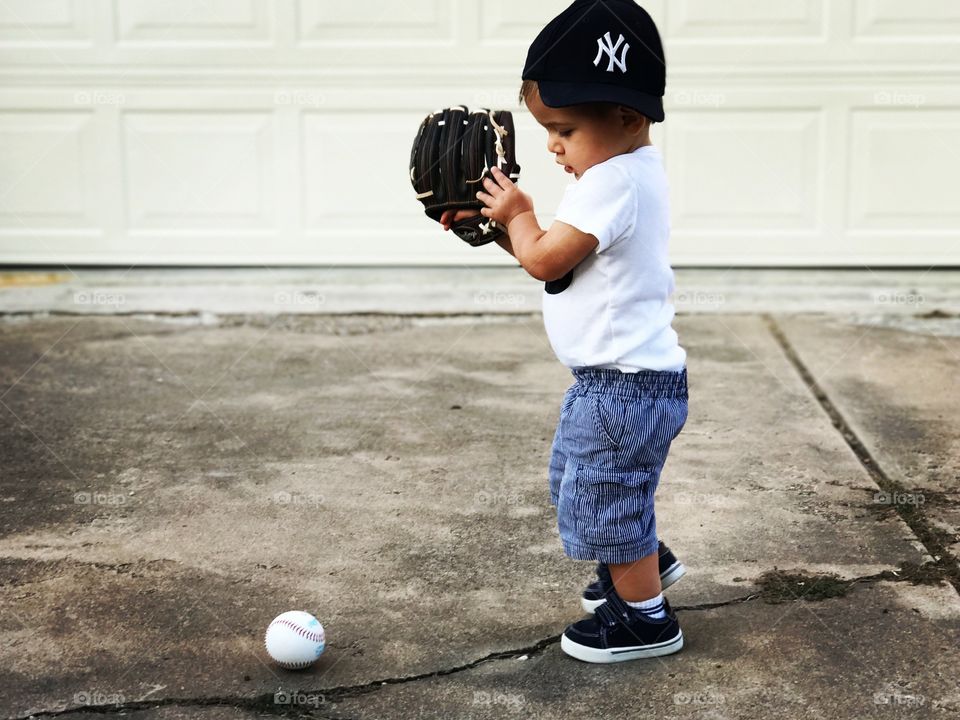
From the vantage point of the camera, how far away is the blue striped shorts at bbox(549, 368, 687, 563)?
2949mm

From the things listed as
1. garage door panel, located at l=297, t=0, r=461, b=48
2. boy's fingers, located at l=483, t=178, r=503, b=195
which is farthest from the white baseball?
garage door panel, located at l=297, t=0, r=461, b=48

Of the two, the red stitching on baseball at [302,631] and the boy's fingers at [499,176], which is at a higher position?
the boy's fingers at [499,176]

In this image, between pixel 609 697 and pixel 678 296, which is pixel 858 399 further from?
pixel 609 697

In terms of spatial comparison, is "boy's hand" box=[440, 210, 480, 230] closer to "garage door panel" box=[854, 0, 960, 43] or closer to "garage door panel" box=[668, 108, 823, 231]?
"garage door panel" box=[668, 108, 823, 231]

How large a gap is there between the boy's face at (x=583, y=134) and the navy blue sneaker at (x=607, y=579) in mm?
1014

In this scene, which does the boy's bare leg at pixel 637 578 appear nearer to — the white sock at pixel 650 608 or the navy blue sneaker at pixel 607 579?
the white sock at pixel 650 608

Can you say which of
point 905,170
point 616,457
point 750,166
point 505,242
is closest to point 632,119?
point 505,242

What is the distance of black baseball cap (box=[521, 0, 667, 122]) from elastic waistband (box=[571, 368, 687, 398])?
590 millimetres

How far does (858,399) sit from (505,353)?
1675mm

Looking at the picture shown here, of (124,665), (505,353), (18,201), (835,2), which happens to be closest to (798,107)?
(835,2)

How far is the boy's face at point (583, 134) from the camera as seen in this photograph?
9.42ft

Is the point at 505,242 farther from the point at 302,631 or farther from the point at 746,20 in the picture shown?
the point at 746,20

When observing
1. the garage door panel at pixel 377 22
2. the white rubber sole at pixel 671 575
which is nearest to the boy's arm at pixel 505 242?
the white rubber sole at pixel 671 575

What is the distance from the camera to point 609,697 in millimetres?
2863
